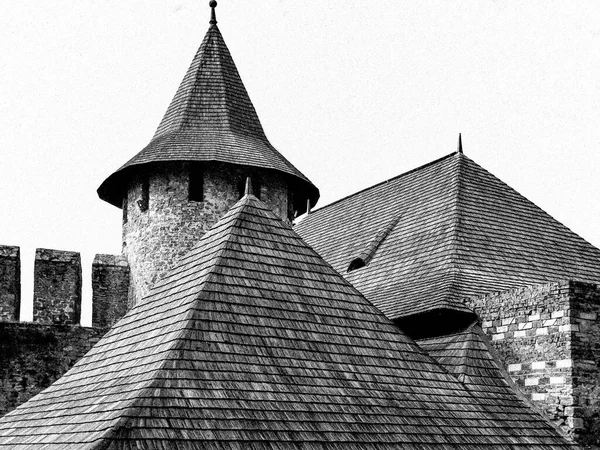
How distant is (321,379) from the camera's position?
10930 mm

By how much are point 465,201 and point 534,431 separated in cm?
483

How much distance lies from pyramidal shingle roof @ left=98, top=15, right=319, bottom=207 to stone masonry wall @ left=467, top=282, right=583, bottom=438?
7640mm

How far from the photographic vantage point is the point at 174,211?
20.0 m

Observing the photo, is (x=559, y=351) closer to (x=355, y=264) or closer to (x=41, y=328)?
(x=355, y=264)

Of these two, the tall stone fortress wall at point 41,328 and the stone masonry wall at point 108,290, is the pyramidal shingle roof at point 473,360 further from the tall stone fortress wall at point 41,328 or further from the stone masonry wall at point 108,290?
the stone masonry wall at point 108,290

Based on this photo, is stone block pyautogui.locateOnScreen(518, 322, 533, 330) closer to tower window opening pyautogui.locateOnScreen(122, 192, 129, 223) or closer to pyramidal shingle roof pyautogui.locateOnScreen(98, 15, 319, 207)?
pyramidal shingle roof pyautogui.locateOnScreen(98, 15, 319, 207)

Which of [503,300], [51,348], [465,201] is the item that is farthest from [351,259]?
[51,348]

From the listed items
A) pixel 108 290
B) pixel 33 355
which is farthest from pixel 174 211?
pixel 33 355

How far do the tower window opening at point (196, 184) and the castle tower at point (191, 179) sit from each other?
2 centimetres

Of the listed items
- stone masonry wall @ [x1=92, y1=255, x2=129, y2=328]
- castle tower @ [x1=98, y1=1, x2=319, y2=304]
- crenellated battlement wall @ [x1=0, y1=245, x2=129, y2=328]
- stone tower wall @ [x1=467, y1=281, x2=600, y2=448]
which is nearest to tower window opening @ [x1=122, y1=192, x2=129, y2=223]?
castle tower @ [x1=98, y1=1, x2=319, y2=304]

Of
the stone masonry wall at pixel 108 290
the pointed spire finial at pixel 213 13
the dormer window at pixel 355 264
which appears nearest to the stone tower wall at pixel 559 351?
the dormer window at pixel 355 264

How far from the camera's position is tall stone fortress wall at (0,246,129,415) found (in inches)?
680

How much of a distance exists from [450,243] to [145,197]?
735 centimetres

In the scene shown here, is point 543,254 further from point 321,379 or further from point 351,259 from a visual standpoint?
point 321,379
